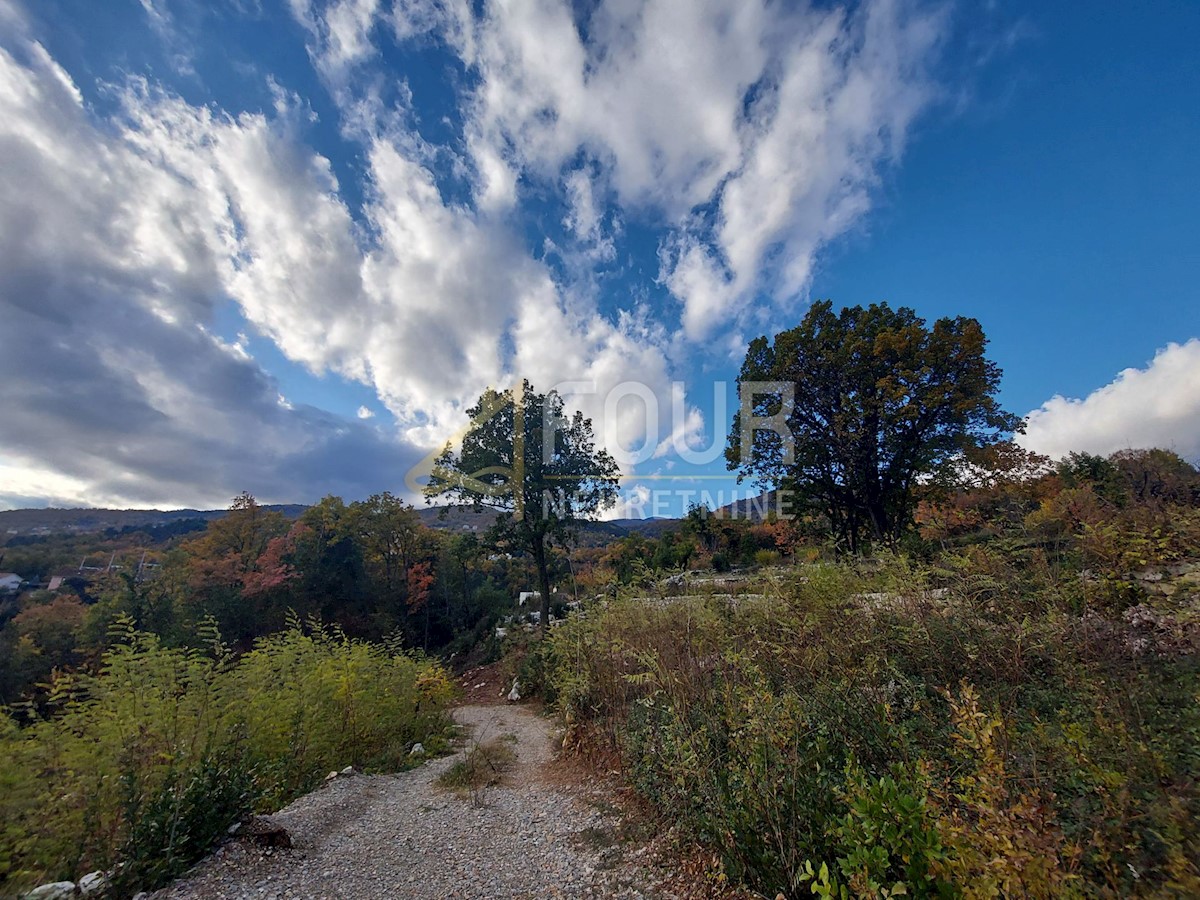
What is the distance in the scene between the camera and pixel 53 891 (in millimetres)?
2459

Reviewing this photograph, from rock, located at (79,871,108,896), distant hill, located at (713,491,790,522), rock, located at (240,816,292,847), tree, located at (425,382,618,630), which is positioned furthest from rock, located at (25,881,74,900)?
distant hill, located at (713,491,790,522)

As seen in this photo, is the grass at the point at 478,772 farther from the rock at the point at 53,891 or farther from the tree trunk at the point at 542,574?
the tree trunk at the point at 542,574

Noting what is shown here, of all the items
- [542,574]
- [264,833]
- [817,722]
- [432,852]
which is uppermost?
[542,574]

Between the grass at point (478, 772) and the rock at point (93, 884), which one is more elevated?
the rock at point (93, 884)

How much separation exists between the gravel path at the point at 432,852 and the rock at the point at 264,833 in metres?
0.08

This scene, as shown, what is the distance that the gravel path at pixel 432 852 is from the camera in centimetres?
294

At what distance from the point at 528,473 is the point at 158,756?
13111 mm

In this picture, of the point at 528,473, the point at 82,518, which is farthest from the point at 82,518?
the point at 528,473

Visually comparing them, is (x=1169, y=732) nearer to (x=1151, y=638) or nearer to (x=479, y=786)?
(x=1151, y=638)

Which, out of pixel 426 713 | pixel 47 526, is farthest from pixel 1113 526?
pixel 47 526

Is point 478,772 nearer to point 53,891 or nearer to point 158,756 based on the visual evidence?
point 158,756

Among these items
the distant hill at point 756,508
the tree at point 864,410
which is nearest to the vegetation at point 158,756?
the tree at point 864,410

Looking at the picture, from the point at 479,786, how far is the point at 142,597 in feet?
62.7

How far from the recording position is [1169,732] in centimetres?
182
